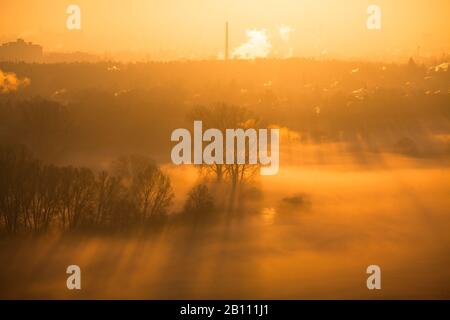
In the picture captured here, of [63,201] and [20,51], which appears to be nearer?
[63,201]

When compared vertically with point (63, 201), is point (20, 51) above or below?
above

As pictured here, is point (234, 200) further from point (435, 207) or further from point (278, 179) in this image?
point (435, 207)

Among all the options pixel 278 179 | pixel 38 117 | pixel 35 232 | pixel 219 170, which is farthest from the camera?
pixel 38 117

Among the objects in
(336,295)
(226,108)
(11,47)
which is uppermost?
(11,47)

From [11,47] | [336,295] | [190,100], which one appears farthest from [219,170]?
[11,47]

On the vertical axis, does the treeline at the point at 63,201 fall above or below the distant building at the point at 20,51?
below
